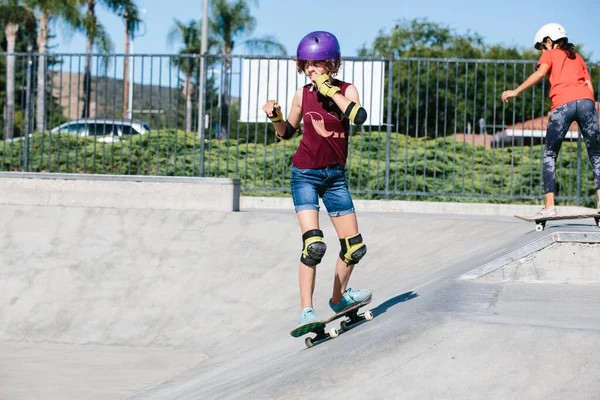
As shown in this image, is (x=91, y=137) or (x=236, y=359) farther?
(x=91, y=137)

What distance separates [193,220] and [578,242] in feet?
13.8

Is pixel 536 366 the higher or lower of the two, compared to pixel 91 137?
lower

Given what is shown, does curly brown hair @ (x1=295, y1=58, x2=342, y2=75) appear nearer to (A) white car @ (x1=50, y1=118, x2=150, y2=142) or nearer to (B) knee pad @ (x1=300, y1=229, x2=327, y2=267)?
(B) knee pad @ (x1=300, y1=229, x2=327, y2=267)

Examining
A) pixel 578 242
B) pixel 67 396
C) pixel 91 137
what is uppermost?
pixel 91 137

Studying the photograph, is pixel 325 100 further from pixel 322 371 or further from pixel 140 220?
pixel 140 220

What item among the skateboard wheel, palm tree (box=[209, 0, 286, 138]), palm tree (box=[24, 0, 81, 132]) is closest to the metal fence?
the skateboard wheel

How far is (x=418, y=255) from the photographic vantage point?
8359 millimetres

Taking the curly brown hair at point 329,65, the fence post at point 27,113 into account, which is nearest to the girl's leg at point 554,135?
the curly brown hair at point 329,65

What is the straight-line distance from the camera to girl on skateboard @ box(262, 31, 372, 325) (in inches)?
→ 201

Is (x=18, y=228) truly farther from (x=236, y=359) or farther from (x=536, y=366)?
(x=536, y=366)

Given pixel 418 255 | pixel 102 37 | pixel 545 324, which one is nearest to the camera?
pixel 545 324

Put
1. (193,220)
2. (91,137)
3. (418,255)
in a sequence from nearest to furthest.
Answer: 1. (418,255)
2. (193,220)
3. (91,137)

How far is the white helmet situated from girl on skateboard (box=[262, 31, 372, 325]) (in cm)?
300

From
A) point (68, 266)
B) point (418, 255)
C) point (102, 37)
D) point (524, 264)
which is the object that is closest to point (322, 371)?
point (524, 264)
